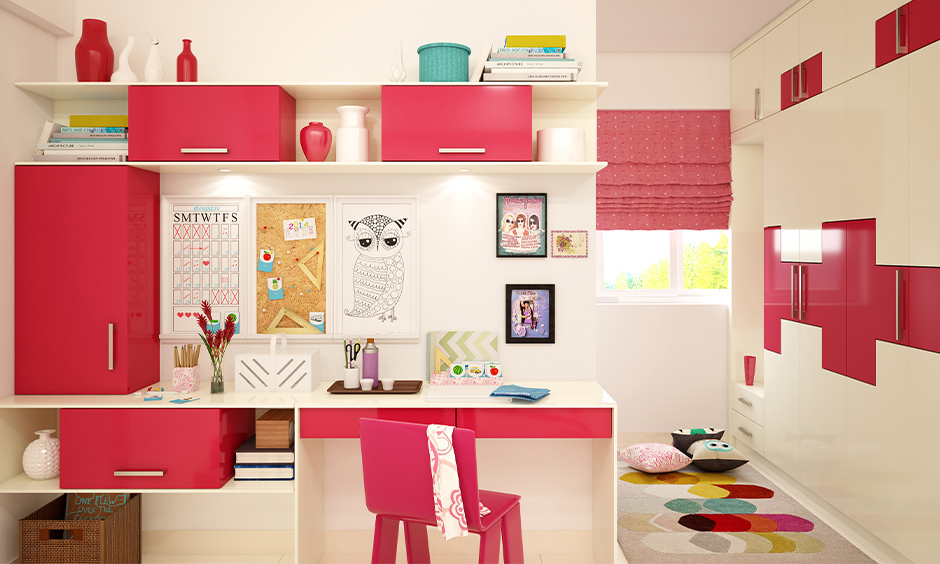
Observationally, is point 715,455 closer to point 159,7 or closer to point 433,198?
point 433,198

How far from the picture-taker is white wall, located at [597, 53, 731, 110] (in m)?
4.71

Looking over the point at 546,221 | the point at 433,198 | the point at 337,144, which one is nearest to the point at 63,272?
the point at 337,144

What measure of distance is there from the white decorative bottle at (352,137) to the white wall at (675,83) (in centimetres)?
246


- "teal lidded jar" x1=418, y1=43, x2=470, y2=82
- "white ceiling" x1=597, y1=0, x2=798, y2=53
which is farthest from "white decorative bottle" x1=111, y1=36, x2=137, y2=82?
"white ceiling" x1=597, y1=0, x2=798, y2=53

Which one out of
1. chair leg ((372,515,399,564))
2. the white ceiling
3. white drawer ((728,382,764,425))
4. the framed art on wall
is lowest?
chair leg ((372,515,399,564))

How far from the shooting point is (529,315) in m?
2.99

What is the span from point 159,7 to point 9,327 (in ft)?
5.07

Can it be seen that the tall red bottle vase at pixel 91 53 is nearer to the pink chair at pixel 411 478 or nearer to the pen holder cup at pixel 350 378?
the pen holder cup at pixel 350 378

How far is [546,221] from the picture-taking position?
2986 mm

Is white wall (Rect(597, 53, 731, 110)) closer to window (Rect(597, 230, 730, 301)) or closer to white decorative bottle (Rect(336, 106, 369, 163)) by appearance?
window (Rect(597, 230, 730, 301))

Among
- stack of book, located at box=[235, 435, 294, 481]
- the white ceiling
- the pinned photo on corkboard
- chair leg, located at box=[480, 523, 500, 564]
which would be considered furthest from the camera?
the white ceiling

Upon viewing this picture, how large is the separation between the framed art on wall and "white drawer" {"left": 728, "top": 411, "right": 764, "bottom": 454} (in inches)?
81.7

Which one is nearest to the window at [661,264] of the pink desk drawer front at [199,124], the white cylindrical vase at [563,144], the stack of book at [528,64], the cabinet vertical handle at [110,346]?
the white cylindrical vase at [563,144]

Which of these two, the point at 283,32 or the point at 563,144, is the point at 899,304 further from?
the point at 283,32
